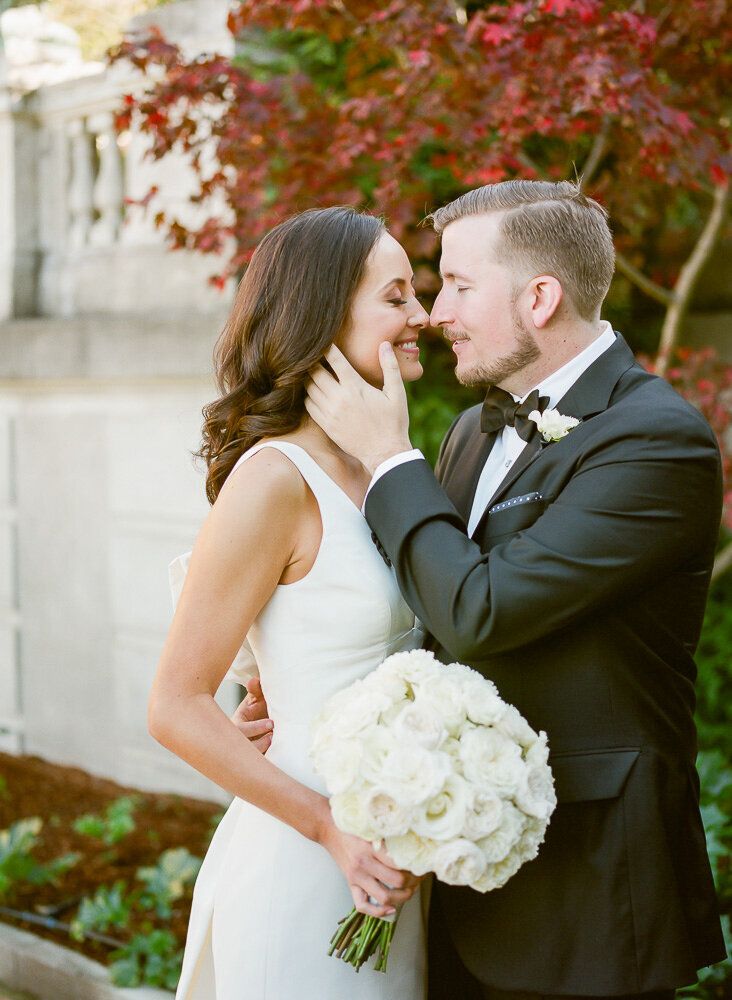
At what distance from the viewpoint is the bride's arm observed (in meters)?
2.11

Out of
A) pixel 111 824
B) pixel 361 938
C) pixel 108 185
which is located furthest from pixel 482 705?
pixel 108 185

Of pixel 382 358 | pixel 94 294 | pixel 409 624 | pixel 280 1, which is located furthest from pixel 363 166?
pixel 409 624

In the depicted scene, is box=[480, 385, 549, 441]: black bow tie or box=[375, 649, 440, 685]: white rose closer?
box=[375, 649, 440, 685]: white rose

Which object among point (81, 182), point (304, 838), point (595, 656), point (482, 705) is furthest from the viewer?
point (81, 182)

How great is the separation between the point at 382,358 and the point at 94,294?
409cm

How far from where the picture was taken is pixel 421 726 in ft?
5.98

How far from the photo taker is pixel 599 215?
2469mm

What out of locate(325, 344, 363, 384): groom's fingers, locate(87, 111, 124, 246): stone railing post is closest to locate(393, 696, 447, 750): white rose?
locate(325, 344, 363, 384): groom's fingers

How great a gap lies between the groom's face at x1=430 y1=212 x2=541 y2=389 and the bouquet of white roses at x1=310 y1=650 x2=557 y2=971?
2.77ft

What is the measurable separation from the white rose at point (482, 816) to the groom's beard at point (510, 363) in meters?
1.06

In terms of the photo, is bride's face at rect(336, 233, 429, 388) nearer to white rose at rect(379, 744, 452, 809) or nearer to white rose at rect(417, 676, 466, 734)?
white rose at rect(417, 676, 466, 734)

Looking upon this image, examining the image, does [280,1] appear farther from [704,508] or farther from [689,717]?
[689,717]

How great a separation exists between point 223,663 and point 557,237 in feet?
4.03

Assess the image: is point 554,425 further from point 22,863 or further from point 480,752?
point 22,863
